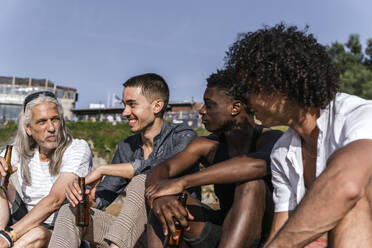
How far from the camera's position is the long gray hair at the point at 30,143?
3459mm

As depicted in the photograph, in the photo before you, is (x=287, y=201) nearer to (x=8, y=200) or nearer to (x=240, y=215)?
(x=240, y=215)

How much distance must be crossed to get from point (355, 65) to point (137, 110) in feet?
76.2

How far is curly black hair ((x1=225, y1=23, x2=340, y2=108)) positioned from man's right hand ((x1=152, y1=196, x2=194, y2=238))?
0.83 m

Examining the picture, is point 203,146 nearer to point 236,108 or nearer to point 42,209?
point 236,108

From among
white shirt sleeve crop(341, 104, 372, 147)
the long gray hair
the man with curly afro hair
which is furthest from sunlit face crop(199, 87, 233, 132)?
the long gray hair

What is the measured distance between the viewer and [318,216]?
1.47 m

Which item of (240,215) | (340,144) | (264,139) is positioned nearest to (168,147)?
(264,139)

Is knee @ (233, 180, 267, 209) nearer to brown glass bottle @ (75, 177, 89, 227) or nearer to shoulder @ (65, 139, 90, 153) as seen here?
brown glass bottle @ (75, 177, 89, 227)

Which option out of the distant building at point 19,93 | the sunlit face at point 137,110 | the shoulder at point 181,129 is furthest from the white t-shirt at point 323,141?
the distant building at point 19,93

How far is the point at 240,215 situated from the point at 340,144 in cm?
73

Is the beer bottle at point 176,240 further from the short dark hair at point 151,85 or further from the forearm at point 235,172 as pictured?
the short dark hair at point 151,85

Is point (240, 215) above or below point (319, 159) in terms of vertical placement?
below

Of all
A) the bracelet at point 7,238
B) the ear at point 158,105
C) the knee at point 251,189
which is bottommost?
the bracelet at point 7,238

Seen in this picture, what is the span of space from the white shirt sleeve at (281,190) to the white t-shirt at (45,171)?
1.89m
